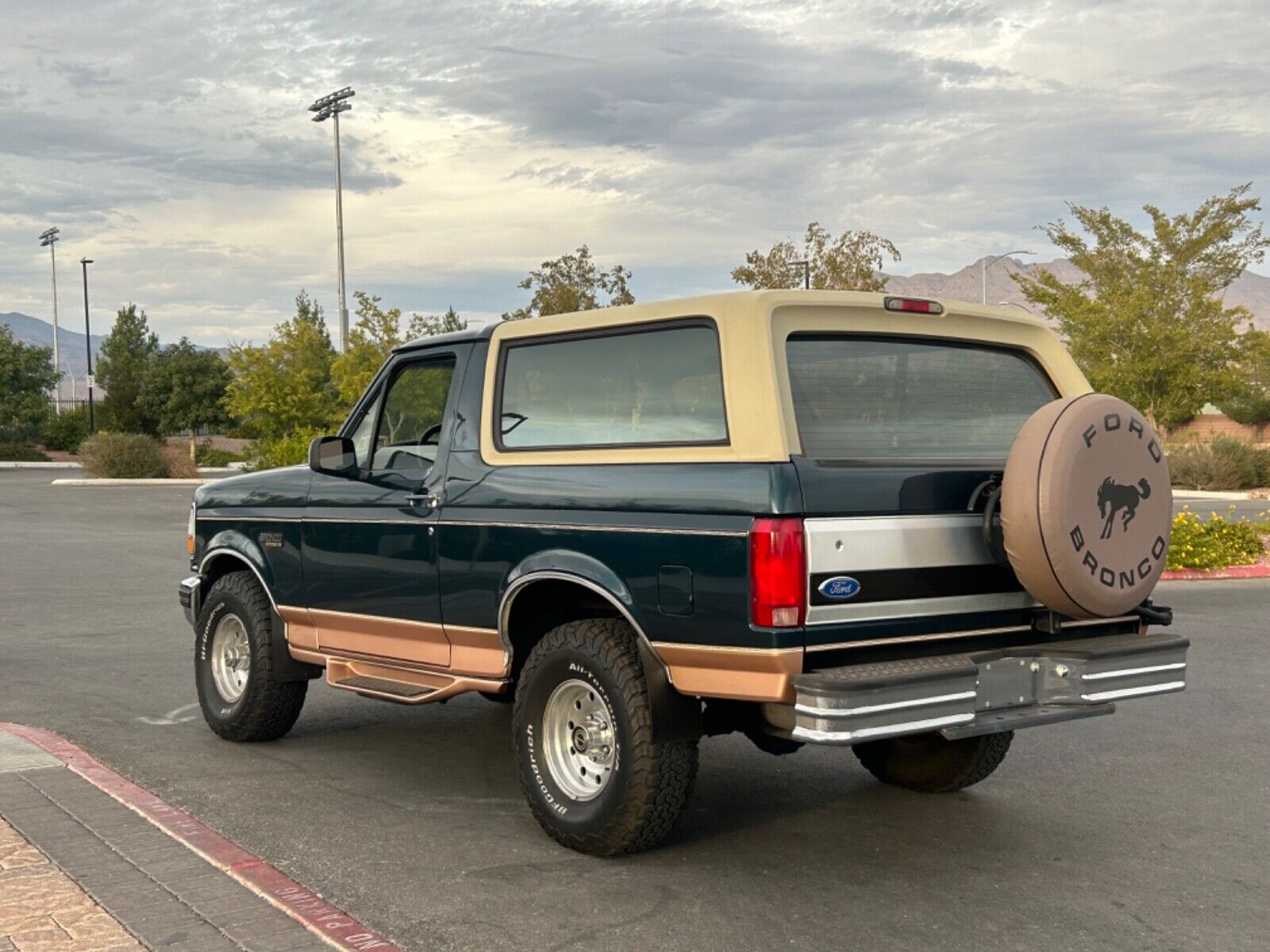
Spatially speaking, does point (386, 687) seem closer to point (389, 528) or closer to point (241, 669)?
point (389, 528)

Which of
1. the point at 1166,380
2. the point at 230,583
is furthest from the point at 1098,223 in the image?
the point at 230,583

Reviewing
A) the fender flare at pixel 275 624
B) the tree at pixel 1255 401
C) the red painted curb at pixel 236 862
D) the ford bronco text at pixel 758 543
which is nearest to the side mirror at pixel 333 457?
the ford bronco text at pixel 758 543

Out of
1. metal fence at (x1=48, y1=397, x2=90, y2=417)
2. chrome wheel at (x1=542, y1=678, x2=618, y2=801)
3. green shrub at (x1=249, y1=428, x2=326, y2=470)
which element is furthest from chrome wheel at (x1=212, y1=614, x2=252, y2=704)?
metal fence at (x1=48, y1=397, x2=90, y2=417)

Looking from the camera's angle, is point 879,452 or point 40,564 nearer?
point 879,452

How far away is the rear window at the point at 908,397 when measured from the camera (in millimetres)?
5531

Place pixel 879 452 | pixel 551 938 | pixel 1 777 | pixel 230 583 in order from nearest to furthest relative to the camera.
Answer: pixel 551 938
pixel 879 452
pixel 1 777
pixel 230 583

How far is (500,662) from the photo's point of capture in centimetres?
623

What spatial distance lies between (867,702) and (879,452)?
114cm

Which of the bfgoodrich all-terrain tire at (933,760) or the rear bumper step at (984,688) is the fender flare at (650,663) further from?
the bfgoodrich all-terrain tire at (933,760)

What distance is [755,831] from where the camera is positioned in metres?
6.19

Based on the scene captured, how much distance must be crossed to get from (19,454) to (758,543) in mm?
65913

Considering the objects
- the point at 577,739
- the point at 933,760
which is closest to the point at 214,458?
the point at 933,760

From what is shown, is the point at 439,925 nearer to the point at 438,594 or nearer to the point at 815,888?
the point at 815,888

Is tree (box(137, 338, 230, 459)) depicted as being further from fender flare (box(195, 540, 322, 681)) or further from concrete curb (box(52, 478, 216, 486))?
fender flare (box(195, 540, 322, 681))
